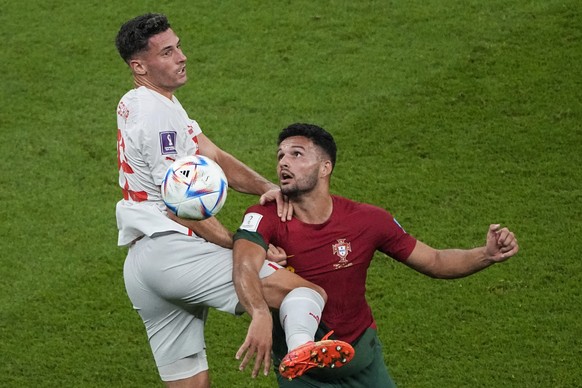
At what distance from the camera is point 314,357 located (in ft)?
18.1

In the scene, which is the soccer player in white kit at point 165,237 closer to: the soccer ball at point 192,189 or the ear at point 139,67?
the ear at point 139,67

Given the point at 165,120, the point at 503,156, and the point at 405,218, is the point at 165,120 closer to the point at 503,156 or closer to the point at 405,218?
the point at 405,218

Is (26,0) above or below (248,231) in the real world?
above

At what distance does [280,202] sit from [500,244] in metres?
1.10

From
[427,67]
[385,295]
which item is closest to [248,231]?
[385,295]

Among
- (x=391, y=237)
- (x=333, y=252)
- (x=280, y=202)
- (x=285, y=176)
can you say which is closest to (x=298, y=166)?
(x=285, y=176)

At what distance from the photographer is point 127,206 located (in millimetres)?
6172

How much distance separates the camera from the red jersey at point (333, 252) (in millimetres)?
6172

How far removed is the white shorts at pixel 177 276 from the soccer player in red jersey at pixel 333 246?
7.9 inches

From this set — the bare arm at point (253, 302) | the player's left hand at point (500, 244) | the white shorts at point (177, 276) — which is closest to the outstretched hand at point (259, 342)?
the bare arm at point (253, 302)

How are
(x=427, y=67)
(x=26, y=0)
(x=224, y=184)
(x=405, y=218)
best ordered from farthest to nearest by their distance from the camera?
(x=26, y=0) < (x=427, y=67) < (x=405, y=218) < (x=224, y=184)

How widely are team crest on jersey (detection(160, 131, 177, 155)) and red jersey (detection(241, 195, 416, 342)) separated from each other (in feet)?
1.71

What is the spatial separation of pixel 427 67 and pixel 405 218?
2.05m

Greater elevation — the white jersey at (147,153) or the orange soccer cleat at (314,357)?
the white jersey at (147,153)
